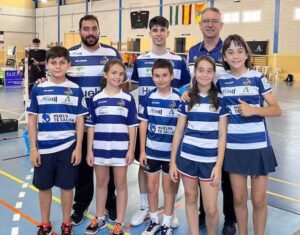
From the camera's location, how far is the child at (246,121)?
8.96 feet

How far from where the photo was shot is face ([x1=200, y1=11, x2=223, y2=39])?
315 cm

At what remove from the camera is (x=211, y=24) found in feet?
10.4

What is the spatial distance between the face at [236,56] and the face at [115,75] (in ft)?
3.09

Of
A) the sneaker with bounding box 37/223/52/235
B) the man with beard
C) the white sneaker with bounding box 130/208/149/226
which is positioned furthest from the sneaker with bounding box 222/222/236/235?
the sneaker with bounding box 37/223/52/235

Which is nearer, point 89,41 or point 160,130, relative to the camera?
point 160,130

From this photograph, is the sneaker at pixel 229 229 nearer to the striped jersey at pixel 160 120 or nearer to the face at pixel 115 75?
the striped jersey at pixel 160 120

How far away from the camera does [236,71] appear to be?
2.79 metres

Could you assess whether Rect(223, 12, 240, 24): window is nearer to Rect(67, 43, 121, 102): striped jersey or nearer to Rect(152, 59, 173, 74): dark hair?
Rect(67, 43, 121, 102): striped jersey

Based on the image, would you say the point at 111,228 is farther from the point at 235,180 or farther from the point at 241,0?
the point at 241,0

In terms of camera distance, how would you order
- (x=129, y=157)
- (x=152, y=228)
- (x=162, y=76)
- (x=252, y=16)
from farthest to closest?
(x=252, y=16)
(x=152, y=228)
(x=129, y=157)
(x=162, y=76)

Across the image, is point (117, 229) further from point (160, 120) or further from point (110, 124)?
point (160, 120)

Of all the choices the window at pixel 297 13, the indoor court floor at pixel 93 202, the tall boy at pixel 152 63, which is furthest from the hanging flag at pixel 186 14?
the tall boy at pixel 152 63

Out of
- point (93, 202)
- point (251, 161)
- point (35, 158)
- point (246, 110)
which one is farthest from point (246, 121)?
point (93, 202)

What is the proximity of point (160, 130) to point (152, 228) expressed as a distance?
921mm
